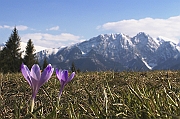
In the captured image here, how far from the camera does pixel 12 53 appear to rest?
42.8 meters

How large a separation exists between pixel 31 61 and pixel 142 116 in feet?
142

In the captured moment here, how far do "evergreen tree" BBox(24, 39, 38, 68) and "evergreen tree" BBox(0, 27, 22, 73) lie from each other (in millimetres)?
1192

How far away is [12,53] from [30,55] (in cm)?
275

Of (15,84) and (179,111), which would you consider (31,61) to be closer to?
(15,84)

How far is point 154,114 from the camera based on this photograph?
1.35 metres

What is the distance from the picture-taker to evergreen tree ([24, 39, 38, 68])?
4365 centimetres

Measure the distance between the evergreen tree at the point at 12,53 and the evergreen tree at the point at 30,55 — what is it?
3.91 ft

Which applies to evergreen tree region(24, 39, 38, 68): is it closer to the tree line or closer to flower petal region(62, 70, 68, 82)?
the tree line

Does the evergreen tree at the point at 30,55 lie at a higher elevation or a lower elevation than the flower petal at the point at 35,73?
lower

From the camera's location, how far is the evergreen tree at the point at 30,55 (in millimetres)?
43647

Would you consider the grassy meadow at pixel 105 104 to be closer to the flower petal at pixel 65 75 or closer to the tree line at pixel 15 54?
the flower petal at pixel 65 75

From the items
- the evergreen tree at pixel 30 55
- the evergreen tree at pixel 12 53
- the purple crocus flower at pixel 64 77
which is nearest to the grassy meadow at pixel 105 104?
the purple crocus flower at pixel 64 77

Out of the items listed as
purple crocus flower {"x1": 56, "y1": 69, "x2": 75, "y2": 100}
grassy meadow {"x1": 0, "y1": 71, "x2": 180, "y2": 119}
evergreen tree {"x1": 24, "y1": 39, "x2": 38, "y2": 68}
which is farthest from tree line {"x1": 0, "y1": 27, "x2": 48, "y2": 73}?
purple crocus flower {"x1": 56, "y1": 69, "x2": 75, "y2": 100}

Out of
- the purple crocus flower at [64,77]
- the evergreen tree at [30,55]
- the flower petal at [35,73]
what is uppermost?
the flower petal at [35,73]
